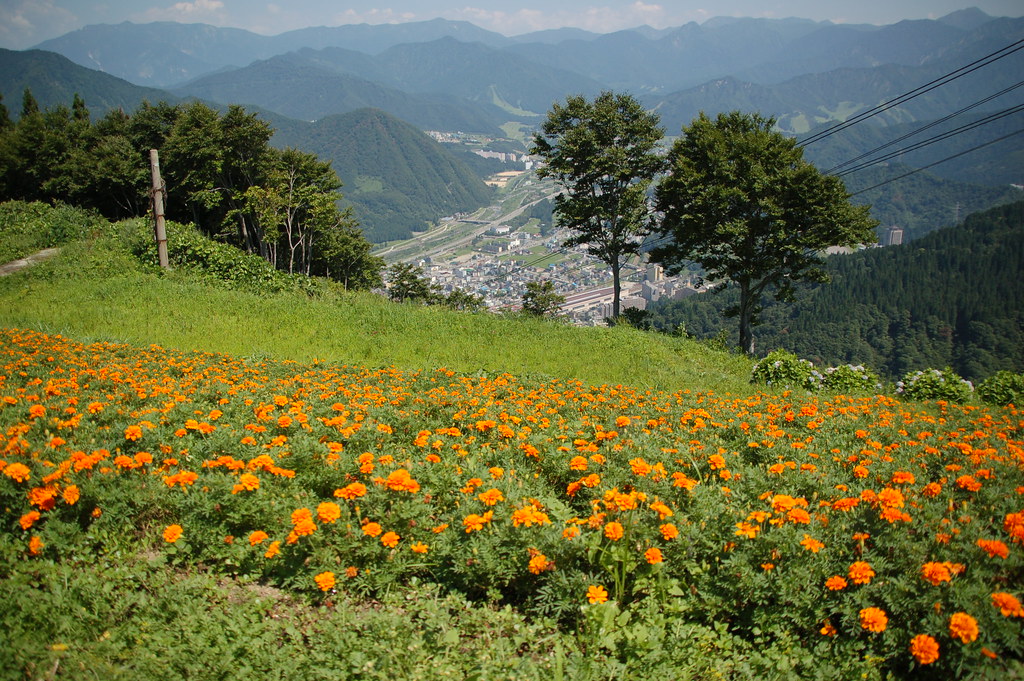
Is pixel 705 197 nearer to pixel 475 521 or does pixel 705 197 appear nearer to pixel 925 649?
pixel 475 521

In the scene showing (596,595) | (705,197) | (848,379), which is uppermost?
(705,197)

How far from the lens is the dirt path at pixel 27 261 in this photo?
14370 mm

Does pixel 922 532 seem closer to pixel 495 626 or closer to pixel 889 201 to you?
pixel 495 626

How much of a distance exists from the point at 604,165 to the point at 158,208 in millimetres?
13990

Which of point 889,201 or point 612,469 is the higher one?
point 889,201

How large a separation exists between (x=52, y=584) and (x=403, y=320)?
1017 centimetres

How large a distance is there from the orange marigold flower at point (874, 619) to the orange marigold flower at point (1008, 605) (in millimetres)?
421

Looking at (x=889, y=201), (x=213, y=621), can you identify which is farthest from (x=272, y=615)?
(x=889, y=201)

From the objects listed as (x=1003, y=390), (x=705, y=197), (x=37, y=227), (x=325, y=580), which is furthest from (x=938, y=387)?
(x=37, y=227)

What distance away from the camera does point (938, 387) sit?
977 cm

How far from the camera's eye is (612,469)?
3748mm

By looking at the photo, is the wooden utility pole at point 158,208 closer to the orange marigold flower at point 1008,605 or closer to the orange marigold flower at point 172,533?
the orange marigold flower at point 172,533

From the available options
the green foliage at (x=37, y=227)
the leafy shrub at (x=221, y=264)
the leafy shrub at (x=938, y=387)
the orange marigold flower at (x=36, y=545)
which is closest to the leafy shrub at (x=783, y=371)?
the leafy shrub at (x=938, y=387)

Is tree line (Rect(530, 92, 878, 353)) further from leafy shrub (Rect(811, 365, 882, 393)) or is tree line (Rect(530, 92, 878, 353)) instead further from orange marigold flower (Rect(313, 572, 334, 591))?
orange marigold flower (Rect(313, 572, 334, 591))
